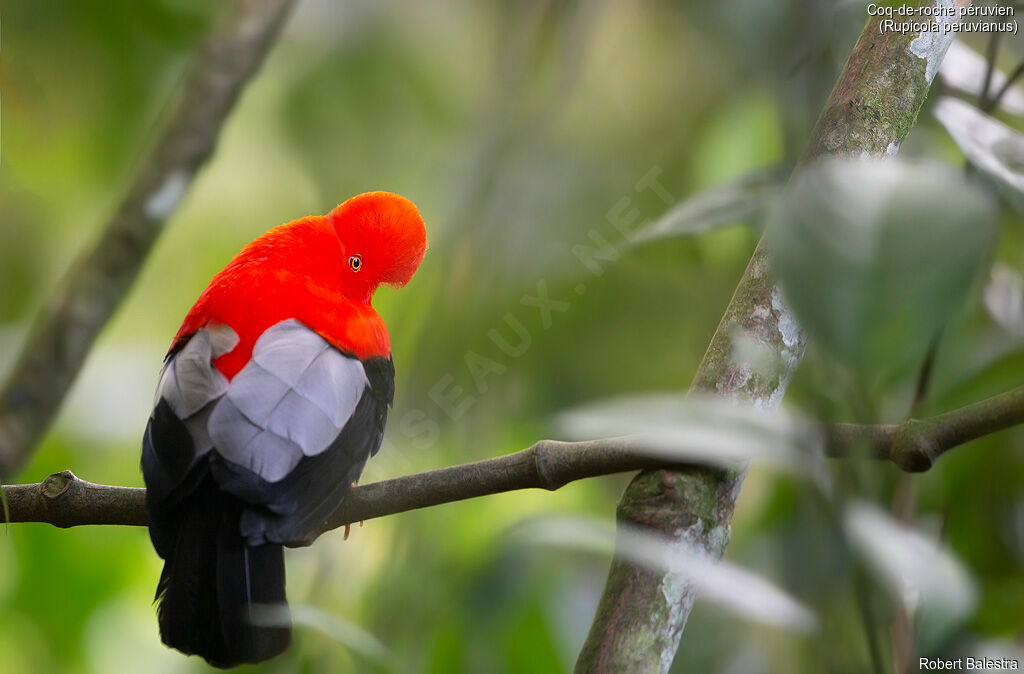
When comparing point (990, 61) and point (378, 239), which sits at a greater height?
point (990, 61)

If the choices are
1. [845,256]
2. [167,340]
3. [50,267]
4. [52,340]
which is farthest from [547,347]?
[50,267]

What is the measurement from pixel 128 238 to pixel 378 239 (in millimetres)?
591

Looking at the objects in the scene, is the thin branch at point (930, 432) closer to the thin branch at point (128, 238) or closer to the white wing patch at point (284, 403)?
the white wing patch at point (284, 403)

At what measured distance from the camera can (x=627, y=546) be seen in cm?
64

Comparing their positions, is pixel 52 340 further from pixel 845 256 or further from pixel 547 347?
pixel 845 256

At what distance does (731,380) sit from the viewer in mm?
786

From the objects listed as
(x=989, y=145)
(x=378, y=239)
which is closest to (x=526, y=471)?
(x=378, y=239)

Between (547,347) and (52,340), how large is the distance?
2.83ft

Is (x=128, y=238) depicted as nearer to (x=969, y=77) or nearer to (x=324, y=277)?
(x=324, y=277)

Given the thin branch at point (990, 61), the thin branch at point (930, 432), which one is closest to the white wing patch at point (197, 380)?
the thin branch at point (930, 432)

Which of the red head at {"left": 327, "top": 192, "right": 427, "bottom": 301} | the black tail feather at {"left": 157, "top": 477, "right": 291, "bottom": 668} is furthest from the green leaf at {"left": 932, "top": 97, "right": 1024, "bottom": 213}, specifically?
the black tail feather at {"left": 157, "top": 477, "right": 291, "bottom": 668}

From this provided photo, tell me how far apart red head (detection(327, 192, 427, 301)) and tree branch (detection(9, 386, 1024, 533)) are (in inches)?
13.6

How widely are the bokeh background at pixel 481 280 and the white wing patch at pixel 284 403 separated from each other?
0.18 m

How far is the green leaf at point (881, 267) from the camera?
20.2 inches
